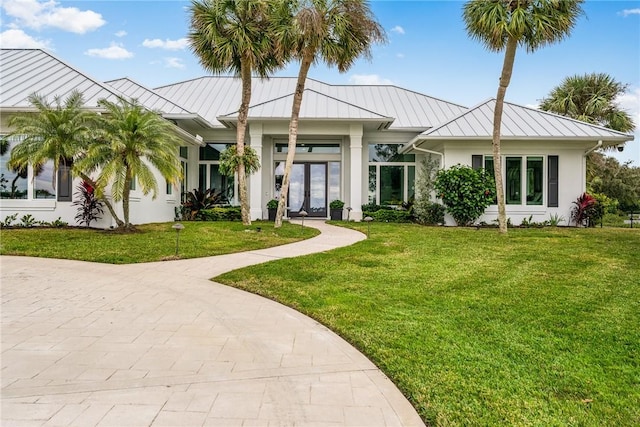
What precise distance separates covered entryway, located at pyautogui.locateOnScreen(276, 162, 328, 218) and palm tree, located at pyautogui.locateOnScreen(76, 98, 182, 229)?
27.5 feet

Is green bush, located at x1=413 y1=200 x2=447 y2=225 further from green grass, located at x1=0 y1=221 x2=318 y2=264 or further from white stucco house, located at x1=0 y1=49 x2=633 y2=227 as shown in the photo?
green grass, located at x1=0 y1=221 x2=318 y2=264

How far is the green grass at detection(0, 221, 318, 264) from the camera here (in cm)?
826

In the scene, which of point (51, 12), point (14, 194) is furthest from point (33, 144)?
point (51, 12)

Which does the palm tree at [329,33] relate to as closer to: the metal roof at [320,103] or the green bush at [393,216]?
the metal roof at [320,103]

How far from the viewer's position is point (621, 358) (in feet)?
11.4

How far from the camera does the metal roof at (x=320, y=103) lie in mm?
17984

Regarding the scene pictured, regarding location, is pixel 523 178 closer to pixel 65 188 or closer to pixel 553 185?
pixel 553 185

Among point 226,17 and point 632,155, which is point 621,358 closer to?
point 226,17

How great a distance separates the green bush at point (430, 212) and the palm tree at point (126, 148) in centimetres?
950

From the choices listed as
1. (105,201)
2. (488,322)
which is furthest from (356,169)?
(488,322)

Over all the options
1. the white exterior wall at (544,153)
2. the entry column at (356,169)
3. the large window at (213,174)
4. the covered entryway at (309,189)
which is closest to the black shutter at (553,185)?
the white exterior wall at (544,153)

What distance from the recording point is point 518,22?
413 inches

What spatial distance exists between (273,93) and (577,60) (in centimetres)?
1495

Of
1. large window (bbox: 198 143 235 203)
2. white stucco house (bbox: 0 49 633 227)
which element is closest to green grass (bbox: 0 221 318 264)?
white stucco house (bbox: 0 49 633 227)
